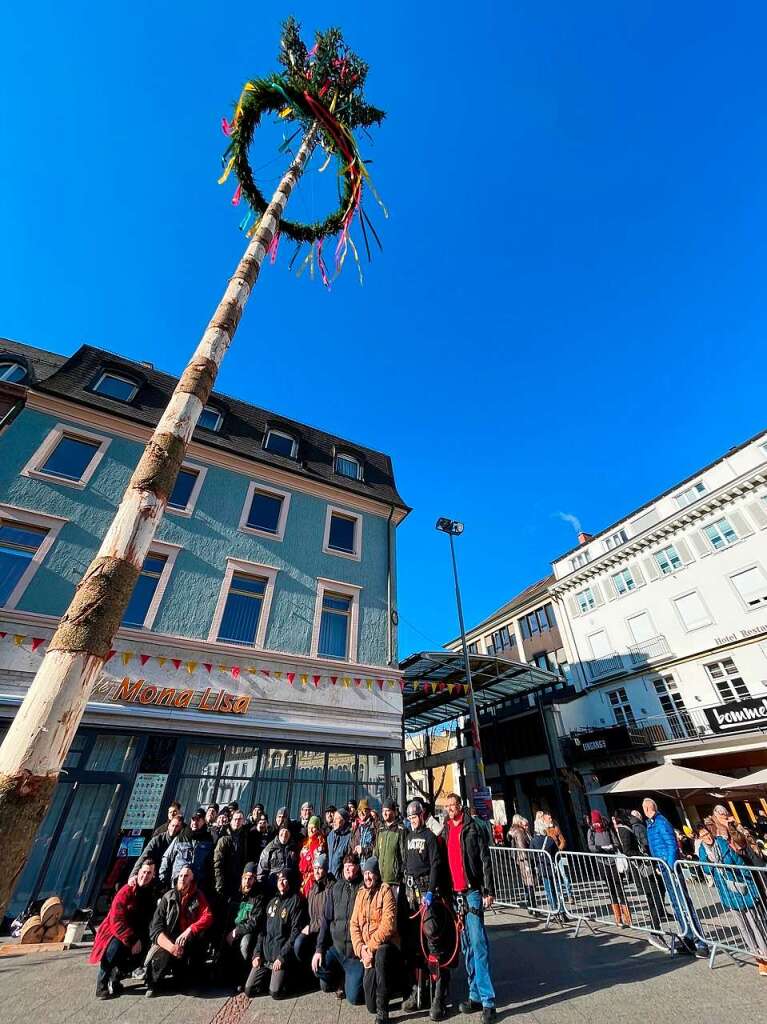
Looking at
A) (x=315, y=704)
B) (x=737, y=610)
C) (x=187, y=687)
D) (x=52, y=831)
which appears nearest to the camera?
(x=52, y=831)

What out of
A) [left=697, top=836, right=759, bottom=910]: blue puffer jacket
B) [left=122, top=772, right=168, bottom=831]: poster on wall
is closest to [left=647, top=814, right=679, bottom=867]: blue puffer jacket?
[left=697, top=836, right=759, bottom=910]: blue puffer jacket

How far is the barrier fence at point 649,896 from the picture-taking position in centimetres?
630

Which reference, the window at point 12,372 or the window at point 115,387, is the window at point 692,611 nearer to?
the window at point 115,387

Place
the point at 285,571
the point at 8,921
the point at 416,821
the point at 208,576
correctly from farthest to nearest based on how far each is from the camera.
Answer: the point at 285,571 → the point at 208,576 → the point at 8,921 → the point at 416,821

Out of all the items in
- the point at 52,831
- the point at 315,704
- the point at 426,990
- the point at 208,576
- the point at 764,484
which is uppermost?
the point at 764,484

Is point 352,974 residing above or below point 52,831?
below

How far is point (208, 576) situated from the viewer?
13.3m

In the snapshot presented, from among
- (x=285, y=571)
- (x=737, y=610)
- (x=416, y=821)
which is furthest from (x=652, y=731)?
(x=416, y=821)

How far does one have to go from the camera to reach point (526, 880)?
369 inches

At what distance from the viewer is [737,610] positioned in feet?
69.8

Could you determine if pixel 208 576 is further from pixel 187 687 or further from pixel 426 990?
pixel 426 990

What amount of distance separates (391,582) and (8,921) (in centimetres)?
1177

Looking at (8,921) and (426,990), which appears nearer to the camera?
(426,990)

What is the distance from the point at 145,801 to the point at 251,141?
515 inches
